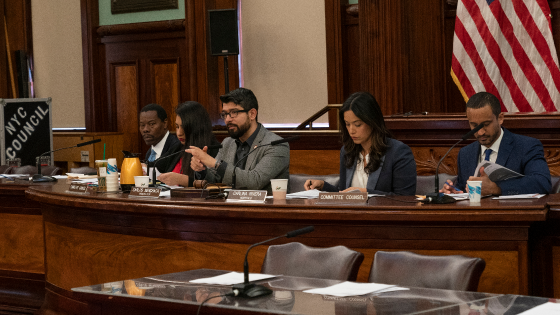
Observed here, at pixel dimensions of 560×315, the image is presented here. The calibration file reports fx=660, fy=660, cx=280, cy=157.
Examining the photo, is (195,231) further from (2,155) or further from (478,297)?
(2,155)

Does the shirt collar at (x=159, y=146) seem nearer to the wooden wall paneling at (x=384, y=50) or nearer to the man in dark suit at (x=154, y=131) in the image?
the man in dark suit at (x=154, y=131)

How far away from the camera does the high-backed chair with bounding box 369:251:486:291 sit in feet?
6.68

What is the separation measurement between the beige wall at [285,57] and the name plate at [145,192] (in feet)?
14.4

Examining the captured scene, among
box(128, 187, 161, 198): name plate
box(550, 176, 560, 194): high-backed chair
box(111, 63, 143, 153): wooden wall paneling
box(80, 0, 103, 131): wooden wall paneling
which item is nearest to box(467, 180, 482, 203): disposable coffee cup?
box(550, 176, 560, 194): high-backed chair

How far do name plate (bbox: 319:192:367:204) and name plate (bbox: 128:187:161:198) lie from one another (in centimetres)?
85

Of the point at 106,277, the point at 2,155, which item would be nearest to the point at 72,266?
the point at 106,277

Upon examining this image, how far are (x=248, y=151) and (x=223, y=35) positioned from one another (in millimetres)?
3424

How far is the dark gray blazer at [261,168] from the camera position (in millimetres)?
3561

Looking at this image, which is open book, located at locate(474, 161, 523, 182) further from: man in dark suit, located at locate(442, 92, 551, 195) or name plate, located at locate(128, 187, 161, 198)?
name plate, located at locate(128, 187, 161, 198)

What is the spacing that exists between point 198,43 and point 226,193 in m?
4.78

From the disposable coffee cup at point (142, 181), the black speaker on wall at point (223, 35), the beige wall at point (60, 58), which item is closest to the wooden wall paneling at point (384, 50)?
the black speaker on wall at point (223, 35)

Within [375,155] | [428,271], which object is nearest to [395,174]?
[375,155]

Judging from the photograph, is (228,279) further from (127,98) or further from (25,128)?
(127,98)

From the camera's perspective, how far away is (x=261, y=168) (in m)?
3.64
